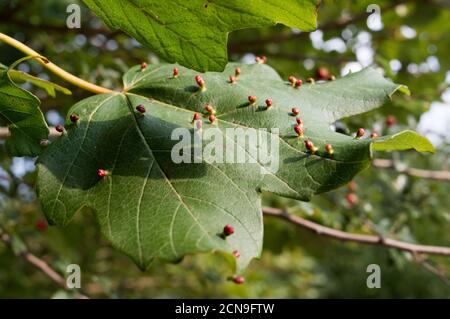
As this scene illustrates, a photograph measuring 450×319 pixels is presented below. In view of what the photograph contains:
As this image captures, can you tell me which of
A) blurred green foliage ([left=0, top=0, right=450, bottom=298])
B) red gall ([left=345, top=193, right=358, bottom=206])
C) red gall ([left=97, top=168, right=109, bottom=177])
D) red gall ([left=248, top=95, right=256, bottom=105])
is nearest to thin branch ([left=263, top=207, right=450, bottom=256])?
blurred green foliage ([left=0, top=0, right=450, bottom=298])

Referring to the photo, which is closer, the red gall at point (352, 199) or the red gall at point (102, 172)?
the red gall at point (102, 172)

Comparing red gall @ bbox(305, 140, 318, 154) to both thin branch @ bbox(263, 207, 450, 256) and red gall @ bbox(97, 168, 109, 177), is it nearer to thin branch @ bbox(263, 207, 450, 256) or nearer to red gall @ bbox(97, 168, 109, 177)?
red gall @ bbox(97, 168, 109, 177)

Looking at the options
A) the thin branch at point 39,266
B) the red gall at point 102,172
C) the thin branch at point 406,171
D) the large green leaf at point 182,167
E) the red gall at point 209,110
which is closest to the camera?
the large green leaf at point 182,167

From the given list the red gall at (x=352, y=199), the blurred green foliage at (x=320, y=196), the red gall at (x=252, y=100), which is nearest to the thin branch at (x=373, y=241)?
the blurred green foliage at (x=320, y=196)

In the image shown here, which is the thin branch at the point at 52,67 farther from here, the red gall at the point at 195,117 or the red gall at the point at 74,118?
the red gall at the point at 195,117

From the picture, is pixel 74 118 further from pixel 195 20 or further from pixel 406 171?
pixel 406 171
